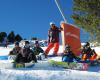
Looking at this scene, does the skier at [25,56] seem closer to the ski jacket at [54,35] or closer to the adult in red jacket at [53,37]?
A: the adult in red jacket at [53,37]

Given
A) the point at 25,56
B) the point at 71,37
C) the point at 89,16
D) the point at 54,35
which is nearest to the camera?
the point at 25,56

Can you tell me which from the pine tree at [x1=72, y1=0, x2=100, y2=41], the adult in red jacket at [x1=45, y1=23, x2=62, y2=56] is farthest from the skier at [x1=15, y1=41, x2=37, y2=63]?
the pine tree at [x1=72, y1=0, x2=100, y2=41]

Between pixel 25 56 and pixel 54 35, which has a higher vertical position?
pixel 54 35

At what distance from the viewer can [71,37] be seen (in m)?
20.2

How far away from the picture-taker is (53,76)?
438 inches

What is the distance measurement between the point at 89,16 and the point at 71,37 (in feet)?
16.3

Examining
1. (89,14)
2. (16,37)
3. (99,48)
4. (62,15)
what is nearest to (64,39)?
(62,15)

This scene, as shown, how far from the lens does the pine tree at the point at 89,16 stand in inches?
941

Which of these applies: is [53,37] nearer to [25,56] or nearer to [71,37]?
[71,37]

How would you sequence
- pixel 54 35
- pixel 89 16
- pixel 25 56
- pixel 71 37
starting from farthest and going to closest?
pixel 89 16
pixel 71 37
pixel 54 35
pixel 25 56

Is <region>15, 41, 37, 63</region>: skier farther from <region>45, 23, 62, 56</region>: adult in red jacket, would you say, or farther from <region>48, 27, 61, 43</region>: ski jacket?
<region>48, 27, 61, 43</region>: ski jacket

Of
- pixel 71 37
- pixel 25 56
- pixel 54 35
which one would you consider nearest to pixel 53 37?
pixel 54 35

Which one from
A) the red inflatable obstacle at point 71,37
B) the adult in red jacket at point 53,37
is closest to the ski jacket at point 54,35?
the adult in red jacket at point 53,37

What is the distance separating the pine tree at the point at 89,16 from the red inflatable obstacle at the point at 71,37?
352cm
